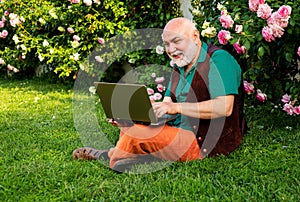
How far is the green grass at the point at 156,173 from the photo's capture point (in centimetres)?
292

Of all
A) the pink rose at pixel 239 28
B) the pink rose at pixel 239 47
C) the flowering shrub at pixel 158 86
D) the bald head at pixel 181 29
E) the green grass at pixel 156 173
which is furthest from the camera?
the flowering shrub at pixel 158 86

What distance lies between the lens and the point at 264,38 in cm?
403

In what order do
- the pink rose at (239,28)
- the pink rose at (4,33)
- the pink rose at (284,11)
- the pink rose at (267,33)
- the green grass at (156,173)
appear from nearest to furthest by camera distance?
1. the green grass at (156,173)
2. the pink rose at (284,11)
3. the pink rose at (267,33)
4. the pink rose at (239,28)
5. the pink rose at (4,33)

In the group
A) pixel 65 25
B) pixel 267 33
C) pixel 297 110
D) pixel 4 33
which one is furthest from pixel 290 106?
pixel 4 33

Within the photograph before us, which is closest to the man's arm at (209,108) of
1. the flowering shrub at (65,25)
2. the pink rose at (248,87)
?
the pink rose at (248,87)

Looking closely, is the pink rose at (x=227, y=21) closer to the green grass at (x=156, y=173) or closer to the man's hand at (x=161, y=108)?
the green grass at (x=156, y=173)

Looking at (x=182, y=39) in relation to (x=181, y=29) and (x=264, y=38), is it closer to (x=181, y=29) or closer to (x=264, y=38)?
(x=181, y=29)

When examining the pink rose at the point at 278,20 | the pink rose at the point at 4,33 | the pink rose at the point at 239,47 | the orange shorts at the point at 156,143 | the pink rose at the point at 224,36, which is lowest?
the pink rose at the point at 4,33

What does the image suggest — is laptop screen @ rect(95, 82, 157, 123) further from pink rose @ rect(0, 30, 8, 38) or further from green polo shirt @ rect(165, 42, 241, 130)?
pink rose @ rect(0, 30, 8, 38)

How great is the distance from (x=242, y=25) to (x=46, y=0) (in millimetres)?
4578

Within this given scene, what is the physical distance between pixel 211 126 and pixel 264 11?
981 mm

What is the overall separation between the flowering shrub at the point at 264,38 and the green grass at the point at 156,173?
0.37 meters

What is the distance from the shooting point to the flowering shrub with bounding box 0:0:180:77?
6.98 metres

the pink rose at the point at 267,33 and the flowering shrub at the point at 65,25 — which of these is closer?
the pink rose at the point at 267,33
